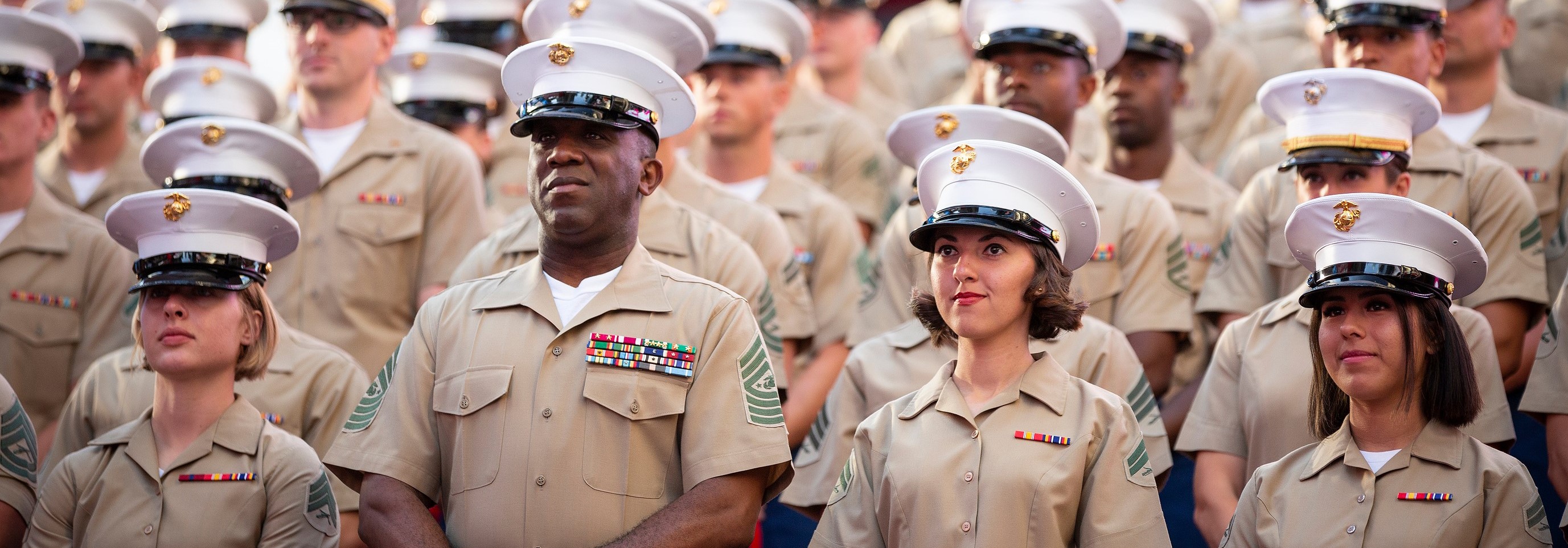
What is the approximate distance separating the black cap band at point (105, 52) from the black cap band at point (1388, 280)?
599 centimetres

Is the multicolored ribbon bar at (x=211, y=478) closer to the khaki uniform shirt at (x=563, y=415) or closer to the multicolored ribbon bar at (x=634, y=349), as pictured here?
the khaki uniform shirt at (x=563, y=415)

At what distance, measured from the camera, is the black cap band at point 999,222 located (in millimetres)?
4125

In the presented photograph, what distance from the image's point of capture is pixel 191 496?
4676 millimetres

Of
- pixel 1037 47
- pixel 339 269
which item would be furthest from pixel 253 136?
pixel 1037 47

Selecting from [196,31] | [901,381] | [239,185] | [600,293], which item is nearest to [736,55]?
[239,185]

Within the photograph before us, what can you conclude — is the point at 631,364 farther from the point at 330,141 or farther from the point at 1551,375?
the point at 330,141

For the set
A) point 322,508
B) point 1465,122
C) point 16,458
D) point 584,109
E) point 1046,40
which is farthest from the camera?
point 1465,122

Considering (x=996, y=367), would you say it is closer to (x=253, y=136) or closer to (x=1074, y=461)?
(x=1074, y=461)

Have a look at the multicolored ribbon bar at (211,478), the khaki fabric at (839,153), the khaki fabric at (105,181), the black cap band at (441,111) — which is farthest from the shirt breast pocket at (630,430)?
the khaki fabric at (839,153)

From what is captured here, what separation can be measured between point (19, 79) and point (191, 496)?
285 cm

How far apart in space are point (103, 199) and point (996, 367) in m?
5.18

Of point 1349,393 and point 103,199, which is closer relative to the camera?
point 1349,393

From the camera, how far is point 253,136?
18.8 ft

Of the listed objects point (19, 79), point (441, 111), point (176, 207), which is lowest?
point (176, 207)
